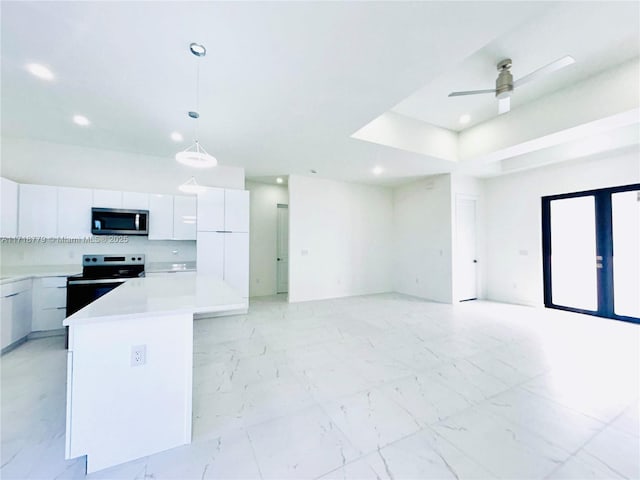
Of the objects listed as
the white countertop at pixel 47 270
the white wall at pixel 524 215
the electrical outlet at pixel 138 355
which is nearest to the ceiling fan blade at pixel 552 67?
the white wall at pixel 524 215

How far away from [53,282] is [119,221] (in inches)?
42.2

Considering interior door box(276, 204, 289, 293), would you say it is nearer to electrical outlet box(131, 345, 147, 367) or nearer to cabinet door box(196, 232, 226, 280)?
cabinet door box(196, 232, 226, 280)

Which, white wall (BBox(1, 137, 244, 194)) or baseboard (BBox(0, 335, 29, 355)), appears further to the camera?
white wall (BBox(1, 137, 244, 194))

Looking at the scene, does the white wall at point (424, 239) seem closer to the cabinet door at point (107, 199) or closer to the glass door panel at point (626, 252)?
the glass door panel at point (626, 252)

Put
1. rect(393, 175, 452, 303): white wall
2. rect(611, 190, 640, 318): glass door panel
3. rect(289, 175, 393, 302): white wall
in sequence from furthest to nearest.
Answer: rect(289, 175, 393, 302): white wall, rect(393, 175, 452, 303): white wall, rect(611, 190, 640, 318): glass door panel

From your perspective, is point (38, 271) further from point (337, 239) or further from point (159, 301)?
point (337, 239)

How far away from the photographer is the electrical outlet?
4.96ft

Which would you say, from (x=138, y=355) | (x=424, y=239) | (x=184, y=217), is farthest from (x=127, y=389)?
(x=424, y=239)

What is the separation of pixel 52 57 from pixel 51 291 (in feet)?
9.33

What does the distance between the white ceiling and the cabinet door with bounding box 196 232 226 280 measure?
1565 mm

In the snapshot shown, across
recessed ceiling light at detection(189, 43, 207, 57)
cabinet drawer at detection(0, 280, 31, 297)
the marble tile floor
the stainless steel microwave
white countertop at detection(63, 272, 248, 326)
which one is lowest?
the marble tile floor

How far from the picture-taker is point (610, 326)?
152 inches

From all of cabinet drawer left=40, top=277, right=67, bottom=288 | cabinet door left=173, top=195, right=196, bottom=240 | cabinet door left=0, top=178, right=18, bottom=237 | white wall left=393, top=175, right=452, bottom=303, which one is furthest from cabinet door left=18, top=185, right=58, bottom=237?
white wall left=393, top=175, right=452, bottom=303

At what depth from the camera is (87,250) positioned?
3879mm
